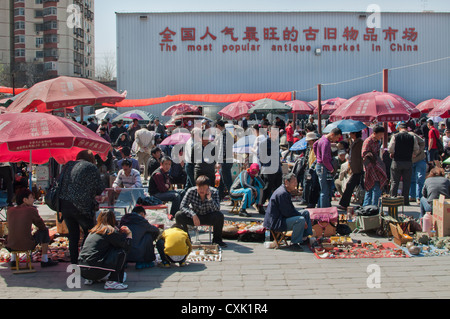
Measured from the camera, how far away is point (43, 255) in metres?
6.95

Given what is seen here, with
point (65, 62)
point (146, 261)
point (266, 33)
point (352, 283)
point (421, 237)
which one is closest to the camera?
point (352, 283)

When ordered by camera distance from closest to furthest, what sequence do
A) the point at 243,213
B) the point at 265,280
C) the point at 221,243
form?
the point at 265,280 < the point at 221,243 < the point at 243,213

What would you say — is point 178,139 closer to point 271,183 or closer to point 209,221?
point 271,183

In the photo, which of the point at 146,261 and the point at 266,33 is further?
the point at 266,33

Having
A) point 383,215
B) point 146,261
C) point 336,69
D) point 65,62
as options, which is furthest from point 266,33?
point 65,62

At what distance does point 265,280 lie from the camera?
20.6 feet

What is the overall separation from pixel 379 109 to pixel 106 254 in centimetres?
634

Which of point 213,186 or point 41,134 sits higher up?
point 41,134

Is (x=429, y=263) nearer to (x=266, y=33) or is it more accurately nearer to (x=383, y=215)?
(x=383, y=215)

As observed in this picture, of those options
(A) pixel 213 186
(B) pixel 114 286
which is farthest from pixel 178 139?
(B) pixel 114 286

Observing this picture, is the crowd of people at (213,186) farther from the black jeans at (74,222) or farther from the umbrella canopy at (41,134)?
the umbrella canopy at (41,134)

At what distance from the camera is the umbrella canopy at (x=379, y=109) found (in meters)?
9.98
